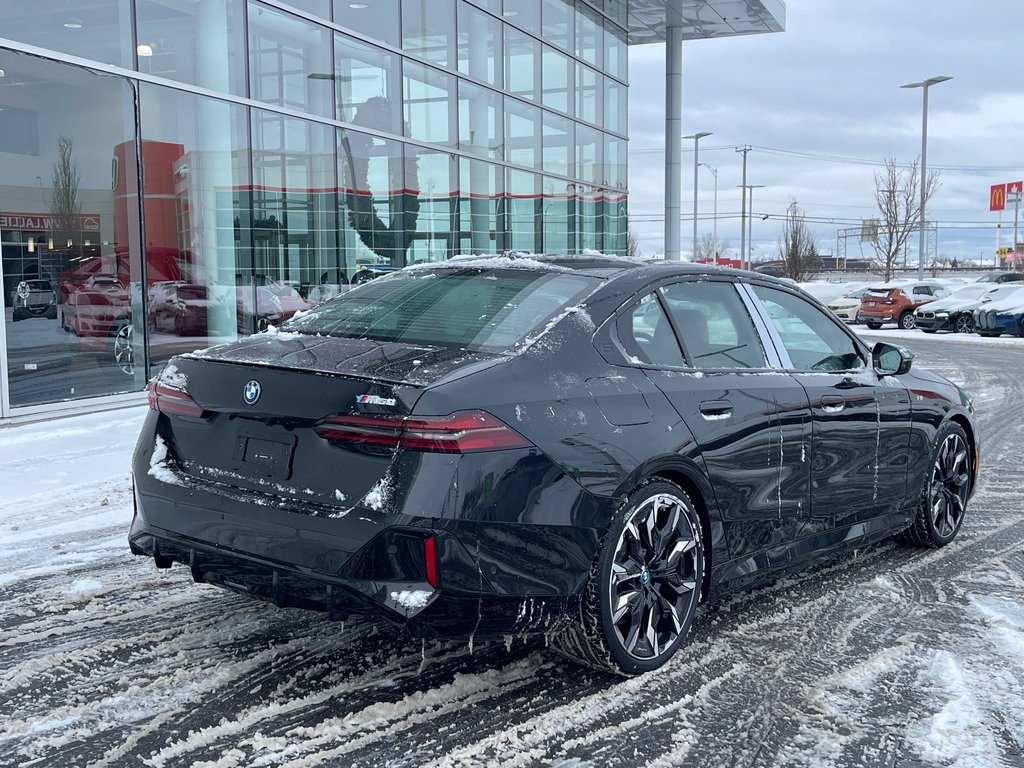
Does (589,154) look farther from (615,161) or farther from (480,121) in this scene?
(480,121)

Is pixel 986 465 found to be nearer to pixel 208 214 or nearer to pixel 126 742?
pixel 126 742

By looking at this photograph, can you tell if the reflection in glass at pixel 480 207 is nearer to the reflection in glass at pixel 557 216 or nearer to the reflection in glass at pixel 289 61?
the reflection in glass at pixel 557 216

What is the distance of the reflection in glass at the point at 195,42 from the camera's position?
11.7 meters

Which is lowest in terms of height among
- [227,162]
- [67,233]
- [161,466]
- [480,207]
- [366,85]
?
[161,466]

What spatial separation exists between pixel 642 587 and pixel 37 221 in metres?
9.04

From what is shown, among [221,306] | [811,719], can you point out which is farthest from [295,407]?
[221,306]

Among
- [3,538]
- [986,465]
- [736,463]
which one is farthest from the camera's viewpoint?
[986,465]

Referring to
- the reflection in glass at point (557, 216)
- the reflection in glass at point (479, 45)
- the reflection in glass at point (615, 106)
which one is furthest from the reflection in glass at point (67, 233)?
the reflection in glass at point (615, 106)

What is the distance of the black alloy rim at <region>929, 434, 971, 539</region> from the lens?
18.5 ft

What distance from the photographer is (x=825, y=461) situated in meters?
4.61

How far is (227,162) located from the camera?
1330cm

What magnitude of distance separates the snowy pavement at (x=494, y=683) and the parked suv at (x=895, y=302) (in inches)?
1102

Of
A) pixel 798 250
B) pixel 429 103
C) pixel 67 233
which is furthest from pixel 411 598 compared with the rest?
pixel 798 250

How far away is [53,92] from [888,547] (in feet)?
30.9
